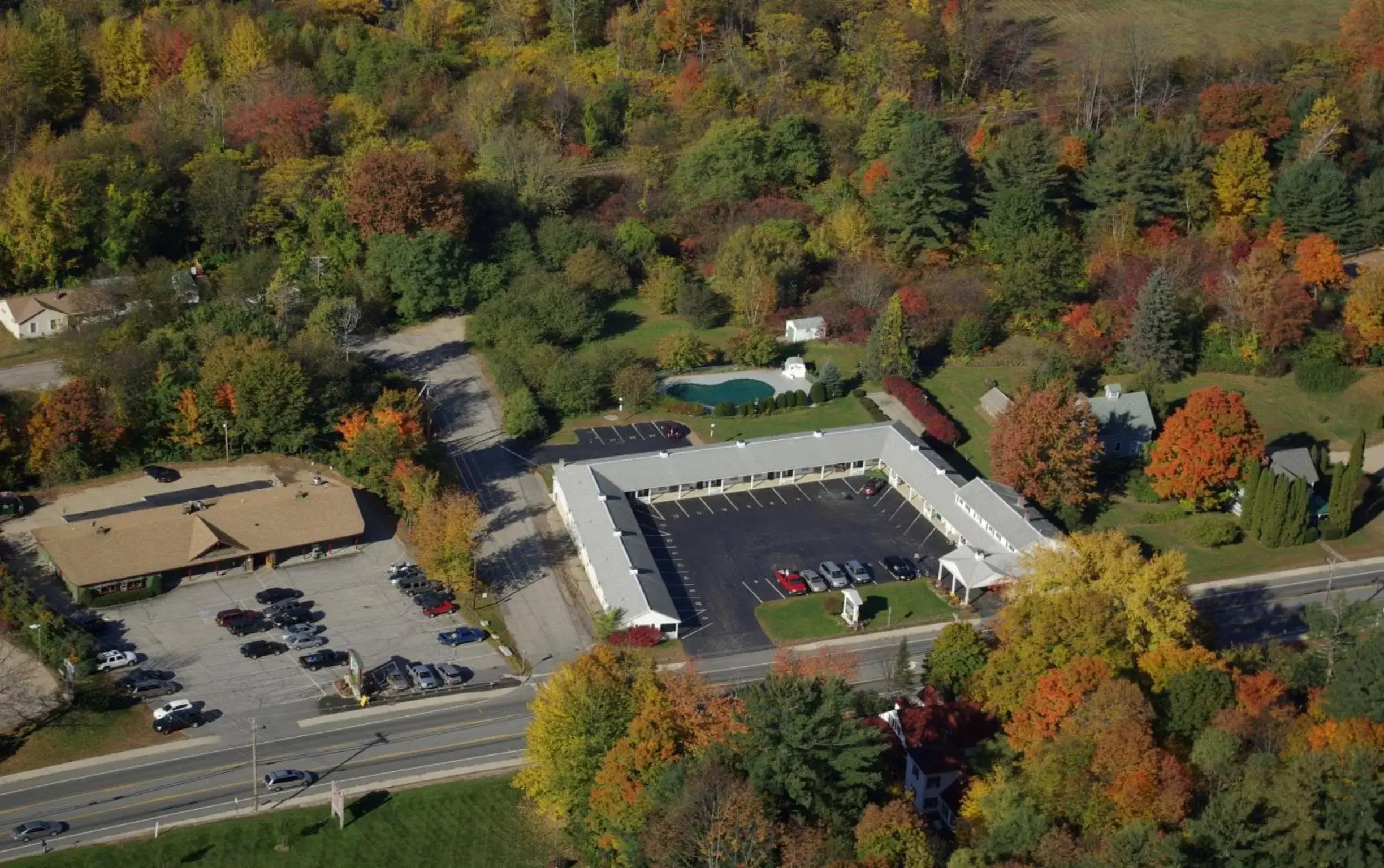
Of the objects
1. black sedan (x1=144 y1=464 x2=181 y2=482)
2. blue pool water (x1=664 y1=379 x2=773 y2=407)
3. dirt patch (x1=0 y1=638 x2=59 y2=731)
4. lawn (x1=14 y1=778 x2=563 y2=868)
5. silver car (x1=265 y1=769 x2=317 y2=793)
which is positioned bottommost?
lawn (x1=14 y1=778 x2=563 y2=868)

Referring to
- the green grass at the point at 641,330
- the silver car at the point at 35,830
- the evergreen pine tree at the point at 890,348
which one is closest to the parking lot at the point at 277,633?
the silver car at the point at 35,830

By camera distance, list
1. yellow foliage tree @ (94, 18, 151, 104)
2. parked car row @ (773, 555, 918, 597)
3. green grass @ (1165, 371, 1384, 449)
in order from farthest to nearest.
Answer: yellow foliage tree @ (94, 18, 151, 104) < green grass @ (1165, 371, 1384, 449) < parked car row @ (773, 555, 918, 597)

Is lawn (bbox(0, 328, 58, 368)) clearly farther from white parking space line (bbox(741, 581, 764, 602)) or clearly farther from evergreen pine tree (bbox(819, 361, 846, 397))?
evergreen pine tree (bbox(819, 361, 846, 397))

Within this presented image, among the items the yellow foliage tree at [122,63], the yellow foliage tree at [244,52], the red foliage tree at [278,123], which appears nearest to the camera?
the red foliage tree at [278,123]

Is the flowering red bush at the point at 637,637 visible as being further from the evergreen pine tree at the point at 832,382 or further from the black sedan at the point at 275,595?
the evergreen pine tree at the point at 832,382

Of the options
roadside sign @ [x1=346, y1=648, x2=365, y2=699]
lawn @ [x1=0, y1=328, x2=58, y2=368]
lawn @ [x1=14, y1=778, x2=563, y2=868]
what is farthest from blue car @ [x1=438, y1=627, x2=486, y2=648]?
lawn @ [x1=0, y1=328, x2=58, y2=368]

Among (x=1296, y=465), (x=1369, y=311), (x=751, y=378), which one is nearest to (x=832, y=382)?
(x=751, y=378)

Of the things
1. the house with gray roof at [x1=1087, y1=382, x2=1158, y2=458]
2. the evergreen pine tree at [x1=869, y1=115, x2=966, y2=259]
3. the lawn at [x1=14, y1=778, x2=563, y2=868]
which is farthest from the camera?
the evergreen pine tree at [x1=869, y1=115, x2=966, y2=259]

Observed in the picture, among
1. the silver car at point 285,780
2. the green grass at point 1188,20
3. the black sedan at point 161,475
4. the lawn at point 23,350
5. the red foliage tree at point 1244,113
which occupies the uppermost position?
the green grass at point 1188,20
